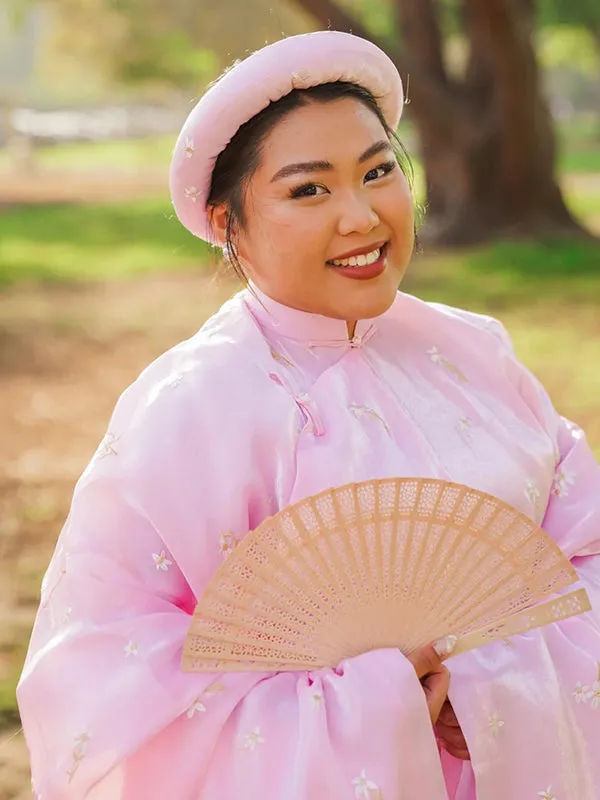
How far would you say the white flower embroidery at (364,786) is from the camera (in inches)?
74.1

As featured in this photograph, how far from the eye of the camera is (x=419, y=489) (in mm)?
1908

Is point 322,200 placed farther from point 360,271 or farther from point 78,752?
point 78,752

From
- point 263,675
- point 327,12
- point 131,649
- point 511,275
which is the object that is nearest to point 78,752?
point 131,649

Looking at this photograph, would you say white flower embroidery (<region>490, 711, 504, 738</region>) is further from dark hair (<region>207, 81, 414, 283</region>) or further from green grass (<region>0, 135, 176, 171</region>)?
green grass (<region>0, 135, 176, 171</region>)

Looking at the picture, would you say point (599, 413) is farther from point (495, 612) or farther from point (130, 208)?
point (130, 208)

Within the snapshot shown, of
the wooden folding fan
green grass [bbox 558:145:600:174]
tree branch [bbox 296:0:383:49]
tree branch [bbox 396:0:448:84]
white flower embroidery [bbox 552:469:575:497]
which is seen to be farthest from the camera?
green grass [bbox 558:145:600:174]

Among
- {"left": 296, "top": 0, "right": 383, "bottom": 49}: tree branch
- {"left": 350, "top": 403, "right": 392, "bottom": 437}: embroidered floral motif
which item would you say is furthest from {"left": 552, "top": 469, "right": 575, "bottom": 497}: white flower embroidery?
{"left": 296, "top": 0, "right": 383, "bottom": 49}: tree branch

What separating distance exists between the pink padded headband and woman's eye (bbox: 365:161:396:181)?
155mm

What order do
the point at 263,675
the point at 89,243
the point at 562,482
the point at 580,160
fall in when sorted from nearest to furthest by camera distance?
the point at 263,675, the point at 562,482, the point at 89,243, the point at 580,160

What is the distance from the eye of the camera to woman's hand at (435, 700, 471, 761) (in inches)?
81.3

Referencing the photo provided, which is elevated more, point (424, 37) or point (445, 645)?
point (424, 37)

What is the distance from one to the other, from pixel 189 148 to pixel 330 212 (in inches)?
10.9

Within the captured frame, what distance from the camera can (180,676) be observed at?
76.7 inches

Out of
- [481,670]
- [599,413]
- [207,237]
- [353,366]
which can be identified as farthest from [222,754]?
[599,413]
